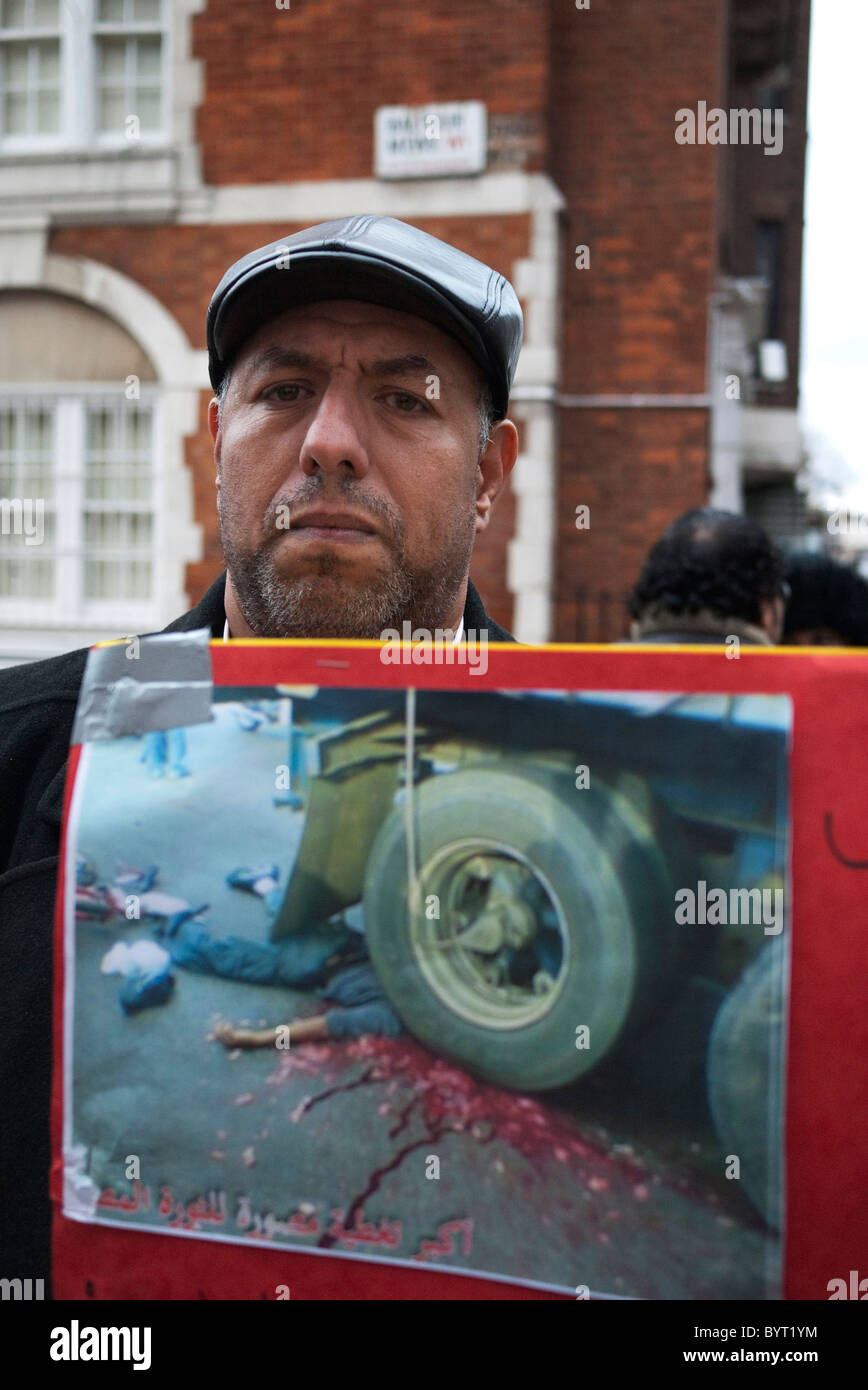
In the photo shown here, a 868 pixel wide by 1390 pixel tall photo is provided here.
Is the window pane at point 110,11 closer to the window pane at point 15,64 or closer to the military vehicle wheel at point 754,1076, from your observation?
the window pane at point 15,64

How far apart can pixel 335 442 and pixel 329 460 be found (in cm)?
2

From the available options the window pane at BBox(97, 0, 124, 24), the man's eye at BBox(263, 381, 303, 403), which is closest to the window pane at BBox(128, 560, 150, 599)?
the window pane at BBox(97, 0, 124, 24)

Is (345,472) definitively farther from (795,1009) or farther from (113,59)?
(113,59)

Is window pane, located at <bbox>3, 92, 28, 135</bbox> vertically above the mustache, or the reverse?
window pane, located at <bbox>3, 92, 28, 135</bbox>

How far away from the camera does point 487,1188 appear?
38.6 inches

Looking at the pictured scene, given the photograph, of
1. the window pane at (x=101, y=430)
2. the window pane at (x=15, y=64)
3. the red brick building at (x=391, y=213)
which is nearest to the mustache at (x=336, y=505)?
the red brick building at (x=391, y=213)

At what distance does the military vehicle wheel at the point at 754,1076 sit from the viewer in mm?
934

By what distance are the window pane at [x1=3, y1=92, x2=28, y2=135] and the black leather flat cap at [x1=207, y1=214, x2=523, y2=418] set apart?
9.74m

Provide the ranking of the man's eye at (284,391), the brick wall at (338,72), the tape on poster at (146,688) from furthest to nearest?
the brick wall at (338,72) → the man's eye at (284,391) → the tape on poster at (146,688)

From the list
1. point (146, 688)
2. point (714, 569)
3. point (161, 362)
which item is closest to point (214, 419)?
point (146, 688)

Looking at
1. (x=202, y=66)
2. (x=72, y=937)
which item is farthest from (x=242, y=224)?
(x=72, y=937)

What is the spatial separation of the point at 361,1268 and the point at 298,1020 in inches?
8.4

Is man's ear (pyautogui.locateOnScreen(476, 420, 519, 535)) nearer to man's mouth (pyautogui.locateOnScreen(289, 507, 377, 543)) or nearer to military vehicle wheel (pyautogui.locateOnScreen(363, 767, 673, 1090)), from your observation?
man's mouth (pyautogui.locateOnScreen(289, 507, 377, 543))

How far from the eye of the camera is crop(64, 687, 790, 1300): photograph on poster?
949 mm
